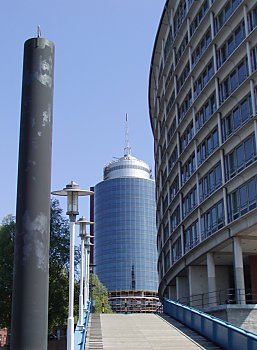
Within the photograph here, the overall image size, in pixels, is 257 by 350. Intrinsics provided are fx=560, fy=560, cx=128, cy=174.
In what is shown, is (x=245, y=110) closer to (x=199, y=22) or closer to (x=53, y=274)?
(x=199, y=22)

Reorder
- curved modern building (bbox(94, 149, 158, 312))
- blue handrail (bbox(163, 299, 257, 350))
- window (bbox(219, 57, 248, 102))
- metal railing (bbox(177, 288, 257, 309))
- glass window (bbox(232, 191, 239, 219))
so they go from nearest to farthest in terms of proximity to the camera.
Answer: blue handrail (bbox(163, 299, 257, 350)), glass window (bbox(232, 191, 239, 219)), window (bbox(219, 57, 248, 102)), metal railing (bbox(177, 288, 257, 309)), curved modern building (bbox(94, 149, 158, 312))

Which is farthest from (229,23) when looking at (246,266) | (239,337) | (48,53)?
(48,53)

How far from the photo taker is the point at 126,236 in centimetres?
17525

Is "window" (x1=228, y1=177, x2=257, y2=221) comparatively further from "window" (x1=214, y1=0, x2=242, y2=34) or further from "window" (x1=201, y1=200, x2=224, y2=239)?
"window" (x1=214, y1=0, x2=242, y2=34)

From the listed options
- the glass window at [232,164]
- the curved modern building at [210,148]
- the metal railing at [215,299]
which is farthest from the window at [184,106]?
the metal railing at [215,299]

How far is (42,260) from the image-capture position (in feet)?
13.5

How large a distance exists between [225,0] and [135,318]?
2307 cm

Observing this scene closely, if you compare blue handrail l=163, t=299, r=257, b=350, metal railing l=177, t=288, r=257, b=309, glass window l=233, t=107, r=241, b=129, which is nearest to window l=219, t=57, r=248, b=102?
glass window l=233, t=107, r=241, b=129

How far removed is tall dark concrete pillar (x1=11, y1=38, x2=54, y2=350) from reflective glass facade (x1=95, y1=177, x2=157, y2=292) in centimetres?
16968

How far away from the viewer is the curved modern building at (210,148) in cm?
3569

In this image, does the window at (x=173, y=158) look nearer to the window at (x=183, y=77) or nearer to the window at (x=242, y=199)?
the window at (x=183, y=77)

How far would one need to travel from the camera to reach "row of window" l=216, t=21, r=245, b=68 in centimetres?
3725

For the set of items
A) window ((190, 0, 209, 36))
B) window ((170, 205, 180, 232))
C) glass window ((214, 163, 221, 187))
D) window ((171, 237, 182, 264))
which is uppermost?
window ((190, 0, 209, 36))

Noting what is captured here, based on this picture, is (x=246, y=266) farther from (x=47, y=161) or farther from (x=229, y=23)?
(x=47, y=161)
